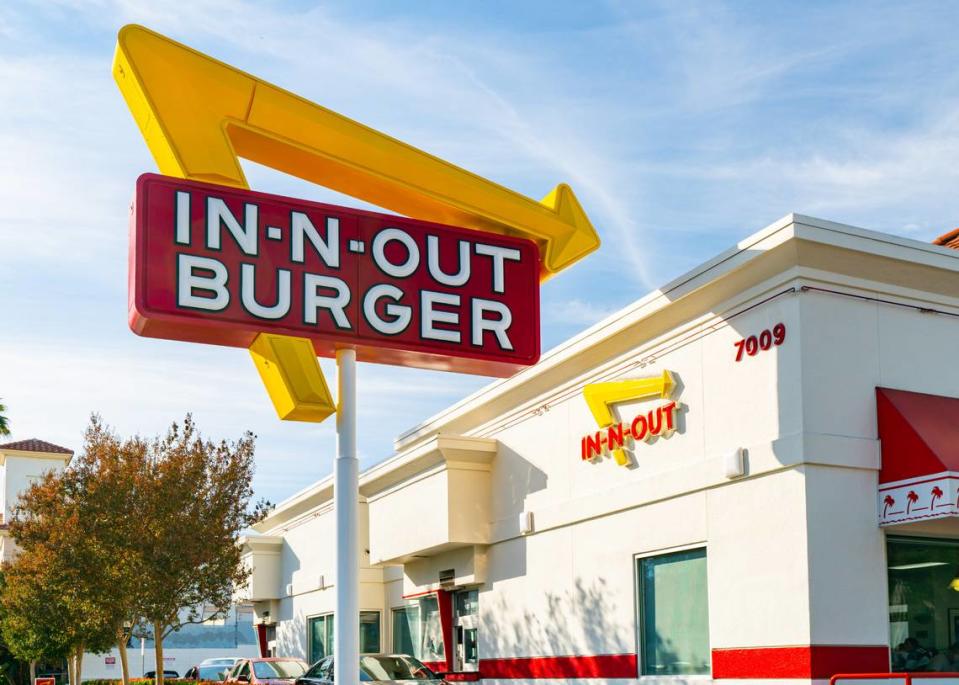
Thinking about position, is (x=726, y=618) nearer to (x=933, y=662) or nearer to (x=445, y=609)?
(x=933, y=662)

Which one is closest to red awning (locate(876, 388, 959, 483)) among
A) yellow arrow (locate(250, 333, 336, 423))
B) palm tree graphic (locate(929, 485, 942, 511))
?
palm tree graphic (locate(929, 485, 942, 511))

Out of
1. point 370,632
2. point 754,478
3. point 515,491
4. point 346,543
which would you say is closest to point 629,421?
point 754,478

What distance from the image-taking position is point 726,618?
15.7 meters

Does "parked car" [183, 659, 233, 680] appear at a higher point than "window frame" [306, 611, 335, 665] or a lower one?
lower

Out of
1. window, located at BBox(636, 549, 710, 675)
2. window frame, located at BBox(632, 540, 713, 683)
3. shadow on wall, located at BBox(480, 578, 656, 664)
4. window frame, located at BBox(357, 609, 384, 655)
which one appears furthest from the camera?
window frame, located at BBox(357, 609, 384, 655)

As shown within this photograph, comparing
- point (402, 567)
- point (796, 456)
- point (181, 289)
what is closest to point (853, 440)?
point (796, 456)

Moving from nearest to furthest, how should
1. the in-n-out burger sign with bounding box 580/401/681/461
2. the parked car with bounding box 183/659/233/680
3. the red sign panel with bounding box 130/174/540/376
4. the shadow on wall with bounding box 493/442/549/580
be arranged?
the red sign panel with bounding box 130/174/540/376 → the in-n-out burger sign with bounding box 580/401/681/461 → the shadow on wall with bounding box 493/442/549/580 → the parked car with bounding box 183/659/233/680

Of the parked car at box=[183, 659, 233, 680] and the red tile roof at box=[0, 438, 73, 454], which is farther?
the red tile roof at box=[0, 438, 73, 454]

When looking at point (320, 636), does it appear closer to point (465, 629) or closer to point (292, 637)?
point (292, 637)

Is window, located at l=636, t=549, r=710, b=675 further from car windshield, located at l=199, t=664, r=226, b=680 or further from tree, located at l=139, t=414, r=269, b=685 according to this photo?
car windshield, located at l=199, t=664, r=226, b=680

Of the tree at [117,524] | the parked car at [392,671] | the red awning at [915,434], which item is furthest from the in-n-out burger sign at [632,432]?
the tree at [117,524]

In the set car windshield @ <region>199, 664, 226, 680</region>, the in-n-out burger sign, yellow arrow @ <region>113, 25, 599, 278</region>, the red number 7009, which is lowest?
car windshield @ <region>199, 664, 226, 680</region>

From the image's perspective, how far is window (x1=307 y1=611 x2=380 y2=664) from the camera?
2988 cm

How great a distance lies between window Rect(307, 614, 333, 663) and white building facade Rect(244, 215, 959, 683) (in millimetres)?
11581
